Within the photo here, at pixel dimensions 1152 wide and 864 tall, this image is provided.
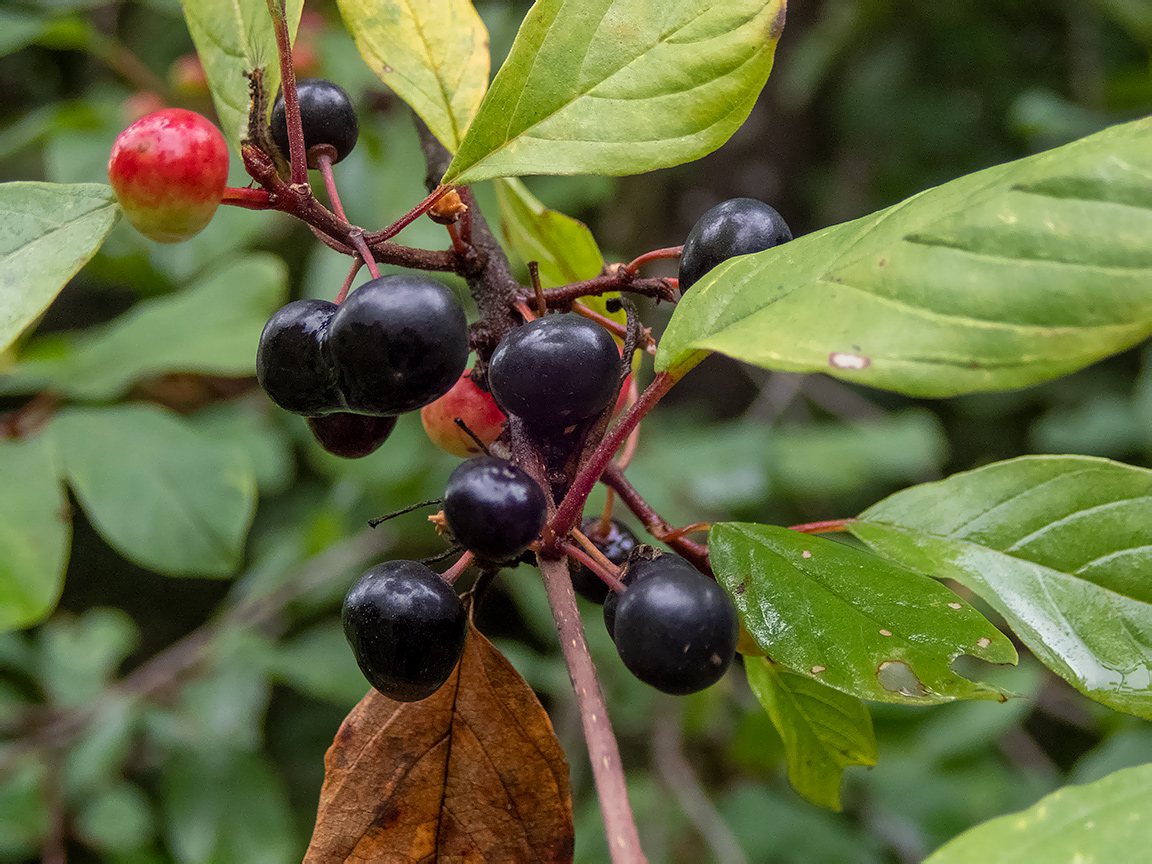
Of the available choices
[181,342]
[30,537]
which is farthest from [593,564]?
[181,342]

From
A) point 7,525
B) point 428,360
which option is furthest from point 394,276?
point 7,525

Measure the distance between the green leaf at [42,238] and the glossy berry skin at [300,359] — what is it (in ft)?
0.40

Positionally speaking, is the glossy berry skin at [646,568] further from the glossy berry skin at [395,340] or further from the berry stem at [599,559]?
the glossy berry skin at [395,340]

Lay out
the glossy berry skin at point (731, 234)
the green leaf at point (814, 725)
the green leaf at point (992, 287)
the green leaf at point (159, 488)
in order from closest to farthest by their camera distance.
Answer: the green leaf at point (992, 287)
the glossy berry skin at point (731, 234)
the green leaf at point (814, 725)
the green leaf at point (159, 488)

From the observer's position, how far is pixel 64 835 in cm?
197

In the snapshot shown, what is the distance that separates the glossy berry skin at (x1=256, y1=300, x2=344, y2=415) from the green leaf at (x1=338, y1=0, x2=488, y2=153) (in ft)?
0.74

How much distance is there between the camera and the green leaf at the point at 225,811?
177 centimetres

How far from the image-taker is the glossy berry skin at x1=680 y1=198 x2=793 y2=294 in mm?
586

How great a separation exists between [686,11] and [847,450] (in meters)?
1.98

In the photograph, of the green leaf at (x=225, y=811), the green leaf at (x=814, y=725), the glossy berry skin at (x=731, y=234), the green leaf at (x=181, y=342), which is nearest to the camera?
the glossy berry skin at (x=731, y=234)

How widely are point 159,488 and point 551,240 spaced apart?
75 centimetres

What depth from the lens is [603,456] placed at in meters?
0.51

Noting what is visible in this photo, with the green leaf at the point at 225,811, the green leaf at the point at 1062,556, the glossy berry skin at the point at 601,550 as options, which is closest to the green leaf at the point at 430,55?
the glossy berry skin at the point at 601,550

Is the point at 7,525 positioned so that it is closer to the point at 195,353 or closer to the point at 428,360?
the point at 195,353
